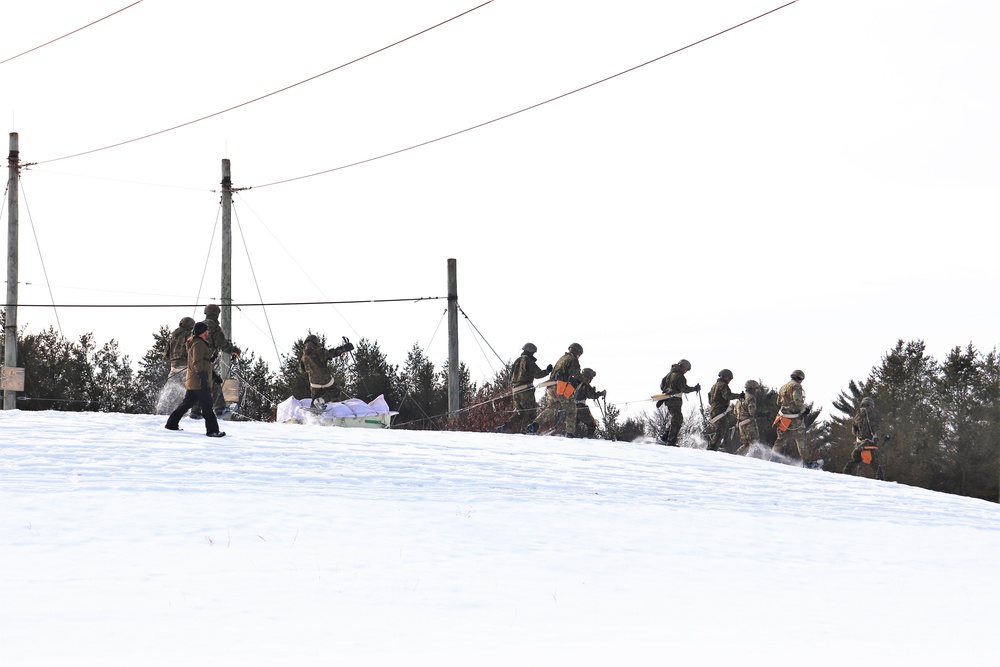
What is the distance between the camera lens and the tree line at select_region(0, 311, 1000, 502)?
6506 cm

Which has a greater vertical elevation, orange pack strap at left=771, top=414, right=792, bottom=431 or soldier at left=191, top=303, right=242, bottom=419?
soldier at left=191, top=303, right=242, bottom=419

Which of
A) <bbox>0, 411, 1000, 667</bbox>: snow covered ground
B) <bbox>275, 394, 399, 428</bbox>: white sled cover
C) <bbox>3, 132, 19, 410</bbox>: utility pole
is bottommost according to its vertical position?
<bbox>0, 411, 1000, 667</bbox>: snow covered ground

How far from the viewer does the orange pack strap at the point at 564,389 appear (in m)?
22.0

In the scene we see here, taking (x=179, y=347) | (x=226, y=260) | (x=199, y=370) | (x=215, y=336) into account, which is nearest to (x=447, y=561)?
(x=199, y=370)

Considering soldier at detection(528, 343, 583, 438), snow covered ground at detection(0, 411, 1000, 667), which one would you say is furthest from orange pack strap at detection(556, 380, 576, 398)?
snow covered ground at detection(0, 411, 1000, 667)

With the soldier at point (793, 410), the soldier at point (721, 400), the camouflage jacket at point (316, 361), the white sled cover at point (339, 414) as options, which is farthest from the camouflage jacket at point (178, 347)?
the soldier at point (793, 410)

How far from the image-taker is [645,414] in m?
76.0

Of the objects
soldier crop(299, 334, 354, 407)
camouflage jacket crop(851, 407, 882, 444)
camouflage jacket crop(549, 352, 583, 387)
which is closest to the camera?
camouflage jacket crop(549, 352, 583, 387)

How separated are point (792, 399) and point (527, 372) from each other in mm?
5014

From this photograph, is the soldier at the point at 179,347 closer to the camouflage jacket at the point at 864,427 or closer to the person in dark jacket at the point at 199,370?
the person in dark jacket at the point at 199,370

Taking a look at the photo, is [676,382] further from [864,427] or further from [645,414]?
[645,414]

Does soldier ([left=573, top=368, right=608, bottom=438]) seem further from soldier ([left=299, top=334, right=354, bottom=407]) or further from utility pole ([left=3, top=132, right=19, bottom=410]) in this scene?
utility pole ([left=3, top=132, right=19, bottom=410])

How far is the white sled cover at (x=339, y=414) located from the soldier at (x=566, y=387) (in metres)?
3.34

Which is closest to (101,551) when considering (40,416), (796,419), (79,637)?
(79,637)
